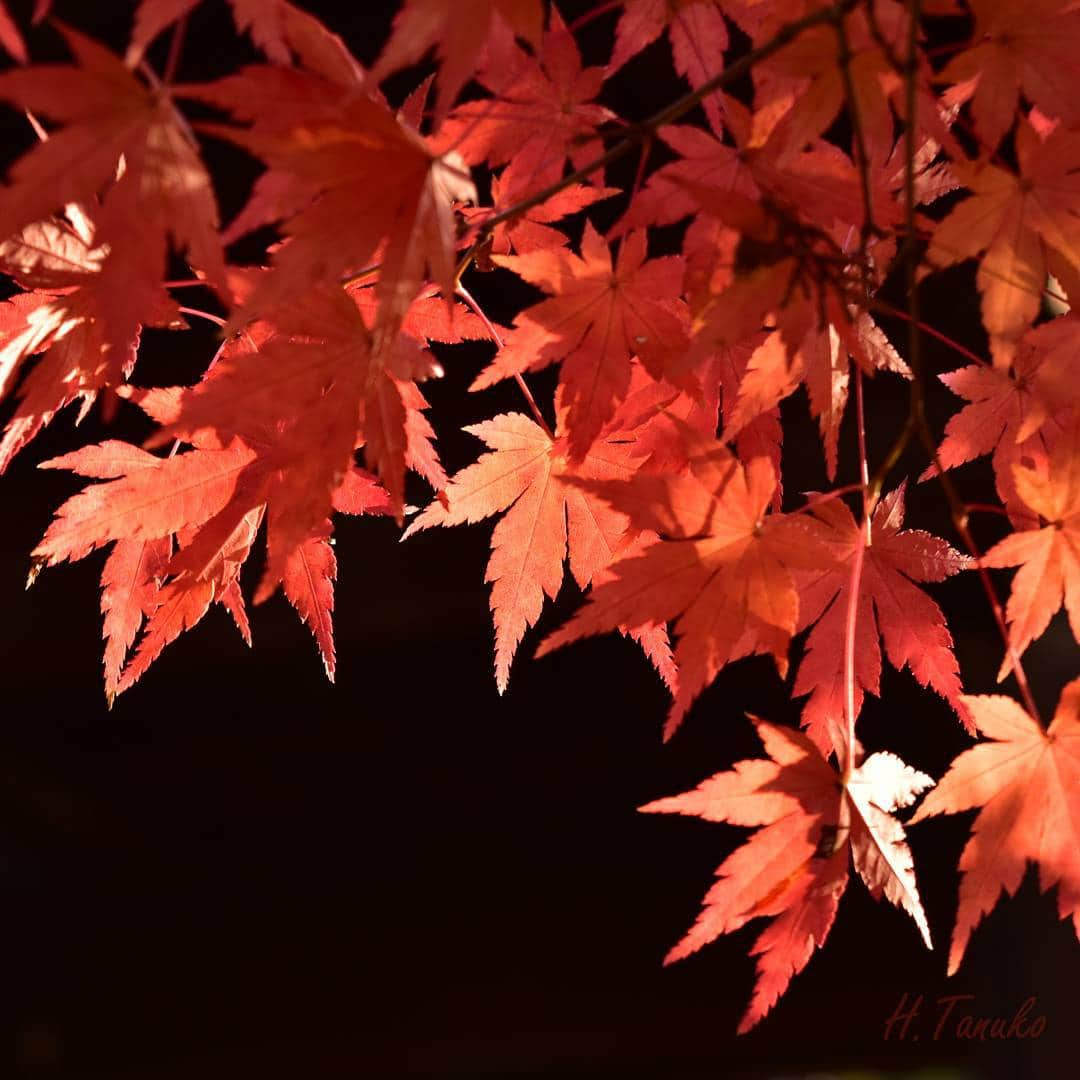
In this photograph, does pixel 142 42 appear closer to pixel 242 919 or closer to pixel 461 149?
pixel 461 149

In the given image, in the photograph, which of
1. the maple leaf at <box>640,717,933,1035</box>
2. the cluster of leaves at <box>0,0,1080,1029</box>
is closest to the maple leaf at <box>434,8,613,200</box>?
the cluster of leaves at <box>0,0,1080,1029</box>

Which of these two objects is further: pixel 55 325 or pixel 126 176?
pixel 55 325

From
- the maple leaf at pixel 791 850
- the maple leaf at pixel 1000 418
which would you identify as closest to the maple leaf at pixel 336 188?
the maple leaf at pixel 791 850

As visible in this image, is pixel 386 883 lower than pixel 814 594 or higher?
lower

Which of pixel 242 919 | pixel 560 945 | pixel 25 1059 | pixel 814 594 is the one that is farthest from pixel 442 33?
pixel 25 1059

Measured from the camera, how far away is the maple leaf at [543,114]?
2.48 feet

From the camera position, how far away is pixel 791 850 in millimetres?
748

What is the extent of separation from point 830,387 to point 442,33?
35 cm

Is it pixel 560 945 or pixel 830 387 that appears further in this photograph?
pixel 560 945

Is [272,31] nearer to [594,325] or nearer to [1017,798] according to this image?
[594,325]

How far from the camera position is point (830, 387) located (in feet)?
2.47

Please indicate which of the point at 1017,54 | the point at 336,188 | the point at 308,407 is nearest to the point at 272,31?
the point at 336,188

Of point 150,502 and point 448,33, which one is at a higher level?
point 448,33

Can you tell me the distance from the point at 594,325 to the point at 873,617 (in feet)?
1.10
